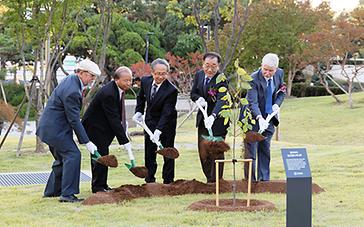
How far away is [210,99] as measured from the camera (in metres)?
7.95

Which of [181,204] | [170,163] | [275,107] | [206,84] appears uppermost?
[206,84]

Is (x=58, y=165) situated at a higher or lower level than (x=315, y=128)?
higher

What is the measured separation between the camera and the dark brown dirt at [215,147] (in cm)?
759

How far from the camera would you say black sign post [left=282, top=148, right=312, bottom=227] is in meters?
5.03

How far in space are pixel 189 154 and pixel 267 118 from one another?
615cm

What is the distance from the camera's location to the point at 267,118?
773 centimetres

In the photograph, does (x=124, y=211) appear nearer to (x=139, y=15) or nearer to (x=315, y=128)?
(x=315, y=128)

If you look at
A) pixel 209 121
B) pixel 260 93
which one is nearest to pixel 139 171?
pixel 209 121

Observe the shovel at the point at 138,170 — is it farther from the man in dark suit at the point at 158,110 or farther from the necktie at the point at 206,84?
the necktie at the point at 206,84

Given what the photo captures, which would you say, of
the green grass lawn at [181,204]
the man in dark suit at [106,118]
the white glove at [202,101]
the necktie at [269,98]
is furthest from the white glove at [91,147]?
the necktie at [269,98]

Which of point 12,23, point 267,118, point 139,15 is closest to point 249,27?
point 139,15

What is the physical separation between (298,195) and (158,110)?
125 inches

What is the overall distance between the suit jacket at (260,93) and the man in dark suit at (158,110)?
904 millimetres

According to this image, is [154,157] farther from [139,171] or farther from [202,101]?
[202,101]
